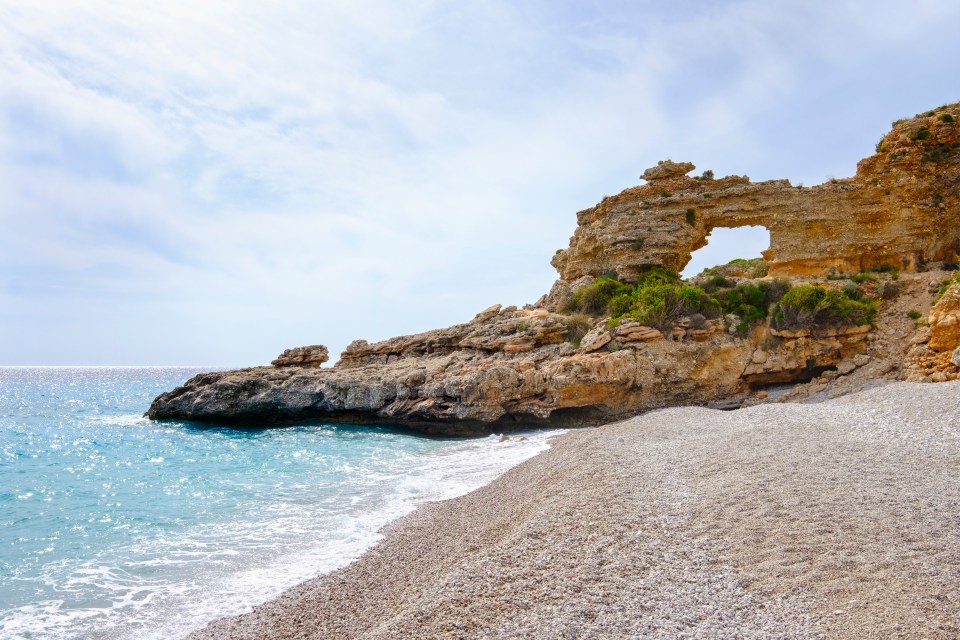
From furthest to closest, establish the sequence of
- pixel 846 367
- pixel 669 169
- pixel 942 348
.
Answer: pixel 669 169
pixel 846 367
pixel 942 348

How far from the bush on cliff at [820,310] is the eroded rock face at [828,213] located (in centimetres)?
557

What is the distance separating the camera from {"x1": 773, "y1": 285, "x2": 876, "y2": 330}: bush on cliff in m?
19.6

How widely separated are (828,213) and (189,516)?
2815 cm

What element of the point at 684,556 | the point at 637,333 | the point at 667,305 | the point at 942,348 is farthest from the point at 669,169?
the point at 684,556

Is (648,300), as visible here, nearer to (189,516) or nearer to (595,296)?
(595,296)

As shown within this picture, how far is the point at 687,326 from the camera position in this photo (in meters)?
20.8

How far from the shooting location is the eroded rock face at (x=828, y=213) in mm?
23844

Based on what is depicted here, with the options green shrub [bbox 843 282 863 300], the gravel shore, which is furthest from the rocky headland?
the gravel shore

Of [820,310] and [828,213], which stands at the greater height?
[828,213]

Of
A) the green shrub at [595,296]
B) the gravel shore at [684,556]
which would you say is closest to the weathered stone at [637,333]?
the green shrub at [595,296]

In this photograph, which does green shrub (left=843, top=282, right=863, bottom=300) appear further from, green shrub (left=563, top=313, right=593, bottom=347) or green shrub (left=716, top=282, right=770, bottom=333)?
green shrub (left=563, top=313, right=593, bottom=347)

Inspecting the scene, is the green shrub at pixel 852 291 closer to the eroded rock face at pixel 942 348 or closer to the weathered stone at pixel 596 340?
the eroded rock face at pixel 942 348

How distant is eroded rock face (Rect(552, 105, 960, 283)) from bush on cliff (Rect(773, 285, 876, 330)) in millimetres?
5575

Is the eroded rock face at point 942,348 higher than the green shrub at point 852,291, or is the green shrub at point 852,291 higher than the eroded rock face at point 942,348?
the green shrub at point 852,291
